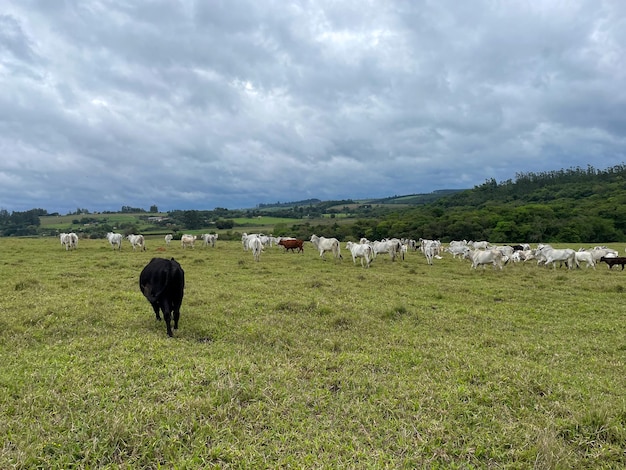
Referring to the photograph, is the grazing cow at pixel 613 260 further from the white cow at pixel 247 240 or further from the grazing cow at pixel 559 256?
the white cow at pixel 247 240

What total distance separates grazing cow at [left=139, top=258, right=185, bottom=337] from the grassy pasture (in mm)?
571

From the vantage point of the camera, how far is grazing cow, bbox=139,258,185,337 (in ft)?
26.1

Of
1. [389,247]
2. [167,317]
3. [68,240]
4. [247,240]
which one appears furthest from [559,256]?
[68,240]

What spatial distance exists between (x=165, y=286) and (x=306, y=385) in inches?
159

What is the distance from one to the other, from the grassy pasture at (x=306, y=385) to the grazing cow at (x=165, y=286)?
0.57 meters

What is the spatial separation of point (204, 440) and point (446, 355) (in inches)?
185

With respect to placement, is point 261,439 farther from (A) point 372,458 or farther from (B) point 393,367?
(B) point 393,367

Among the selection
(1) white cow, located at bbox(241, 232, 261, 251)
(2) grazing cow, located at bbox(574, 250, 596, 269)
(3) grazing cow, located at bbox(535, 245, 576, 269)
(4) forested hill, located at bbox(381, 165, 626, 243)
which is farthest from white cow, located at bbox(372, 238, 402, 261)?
(4) forested hill, located at bbox(381, 165, 626, 243)

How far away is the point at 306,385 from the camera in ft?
18.3

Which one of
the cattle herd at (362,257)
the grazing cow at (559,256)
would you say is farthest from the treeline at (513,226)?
the grazing cow at (559,256)

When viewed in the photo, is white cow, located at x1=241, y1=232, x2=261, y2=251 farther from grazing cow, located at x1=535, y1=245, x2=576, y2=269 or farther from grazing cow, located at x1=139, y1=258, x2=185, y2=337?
grazing cow, located at x1=535, y1=245, x2=576, y2=269

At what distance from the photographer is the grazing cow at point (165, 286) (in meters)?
7.96

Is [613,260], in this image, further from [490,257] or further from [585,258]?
[490,257]

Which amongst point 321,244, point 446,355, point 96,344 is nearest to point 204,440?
point 96,344
